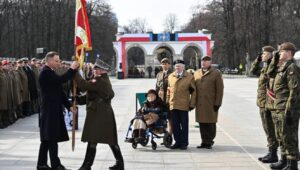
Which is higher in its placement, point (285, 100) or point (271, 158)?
point (285, 100)

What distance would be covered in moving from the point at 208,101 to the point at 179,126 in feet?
2.62

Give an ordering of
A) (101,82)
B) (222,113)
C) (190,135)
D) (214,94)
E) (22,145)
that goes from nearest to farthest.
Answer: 1. (101,82)
2. (214,94)
3. (22,145)
4. (190,135)
5. (222,113)

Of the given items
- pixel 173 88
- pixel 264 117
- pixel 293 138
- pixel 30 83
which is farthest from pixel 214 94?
pixel 30 83

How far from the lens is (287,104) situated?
7.85 metres

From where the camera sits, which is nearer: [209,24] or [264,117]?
[264,117]

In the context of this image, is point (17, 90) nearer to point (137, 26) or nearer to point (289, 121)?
point (289, 121)

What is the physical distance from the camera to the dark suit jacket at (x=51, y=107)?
330 inches

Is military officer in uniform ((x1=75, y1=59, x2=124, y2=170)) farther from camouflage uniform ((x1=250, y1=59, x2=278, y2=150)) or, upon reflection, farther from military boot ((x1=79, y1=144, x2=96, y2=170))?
camouflage uniform ((x1=250, y1=59, x2=278, y2=150))

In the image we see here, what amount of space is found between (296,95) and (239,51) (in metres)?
63.0

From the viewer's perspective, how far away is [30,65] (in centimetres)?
1861

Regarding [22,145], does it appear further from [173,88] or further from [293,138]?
[293,138]

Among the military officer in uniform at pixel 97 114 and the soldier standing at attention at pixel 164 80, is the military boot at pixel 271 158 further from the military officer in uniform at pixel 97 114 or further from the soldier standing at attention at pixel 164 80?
the soldier standing at attention at pixel 164 80

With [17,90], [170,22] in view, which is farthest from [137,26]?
[17,90]

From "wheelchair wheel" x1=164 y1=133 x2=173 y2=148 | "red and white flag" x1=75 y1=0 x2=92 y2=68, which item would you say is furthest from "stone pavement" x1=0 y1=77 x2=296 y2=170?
"red and white flag" x1=75 y1=0 x2=92 y2=68
